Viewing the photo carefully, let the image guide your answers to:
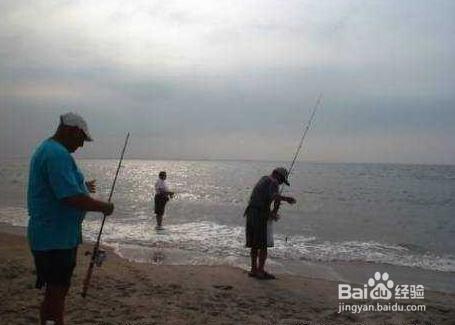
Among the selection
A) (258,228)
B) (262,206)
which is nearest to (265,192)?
(262,206)

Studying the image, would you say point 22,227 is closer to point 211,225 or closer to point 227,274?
point 211,225

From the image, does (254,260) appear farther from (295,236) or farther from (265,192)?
(295,236)

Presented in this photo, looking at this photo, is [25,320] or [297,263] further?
[297,263]

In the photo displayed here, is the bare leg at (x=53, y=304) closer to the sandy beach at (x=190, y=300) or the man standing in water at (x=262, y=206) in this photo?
the sandy beach at (x=190, y=300)

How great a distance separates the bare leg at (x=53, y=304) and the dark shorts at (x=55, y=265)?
51 mm

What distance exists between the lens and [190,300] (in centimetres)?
642

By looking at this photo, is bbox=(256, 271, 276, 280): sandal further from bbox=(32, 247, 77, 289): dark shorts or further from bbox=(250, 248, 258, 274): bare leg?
bbox=(32, 247, 77, 289): dark shorts

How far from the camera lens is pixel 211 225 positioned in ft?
58.3

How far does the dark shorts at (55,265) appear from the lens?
3.66 meters

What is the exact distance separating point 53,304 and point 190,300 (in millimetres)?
2869

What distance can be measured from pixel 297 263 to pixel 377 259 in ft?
7.85

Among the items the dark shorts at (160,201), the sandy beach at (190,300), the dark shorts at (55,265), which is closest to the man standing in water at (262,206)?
the sandy beach at (190,300)

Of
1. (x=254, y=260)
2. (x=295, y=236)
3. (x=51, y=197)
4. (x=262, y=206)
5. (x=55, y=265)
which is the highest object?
(x=51, y=197)

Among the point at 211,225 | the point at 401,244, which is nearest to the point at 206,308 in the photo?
the point at 401,244
